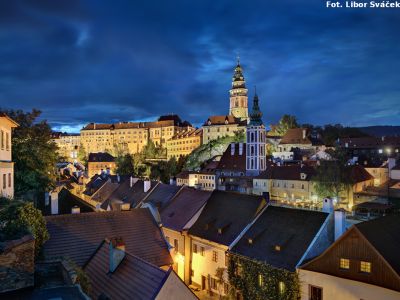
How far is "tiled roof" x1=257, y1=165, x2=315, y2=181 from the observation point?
60053mm

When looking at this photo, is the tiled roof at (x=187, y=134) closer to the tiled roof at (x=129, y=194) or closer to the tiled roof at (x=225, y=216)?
the tiled roof at (x=129, y=194)

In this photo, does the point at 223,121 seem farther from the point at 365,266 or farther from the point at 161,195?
the point at 365,266

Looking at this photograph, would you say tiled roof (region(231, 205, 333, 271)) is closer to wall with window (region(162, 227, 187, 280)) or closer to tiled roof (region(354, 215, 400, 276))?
tiled roof (region(354, 215, 400, 276))

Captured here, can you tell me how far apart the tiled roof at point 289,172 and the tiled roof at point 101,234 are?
4226 centimetres

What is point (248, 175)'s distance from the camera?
80438 millimetres

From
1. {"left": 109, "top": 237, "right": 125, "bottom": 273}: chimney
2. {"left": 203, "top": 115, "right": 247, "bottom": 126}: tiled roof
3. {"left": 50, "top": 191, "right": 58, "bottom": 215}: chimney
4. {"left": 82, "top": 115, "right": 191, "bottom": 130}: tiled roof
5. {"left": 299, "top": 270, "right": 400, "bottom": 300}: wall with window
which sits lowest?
{"left": 299, "top": 270, "right": 400, "bottom": 300}: wall with window

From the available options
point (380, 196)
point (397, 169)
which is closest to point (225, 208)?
point (380, 196)

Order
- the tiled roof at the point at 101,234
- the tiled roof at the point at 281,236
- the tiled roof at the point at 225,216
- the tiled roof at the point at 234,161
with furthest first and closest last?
the tiled roof at the point at 234,161
the tiled roof at the point at 225,216
the tiled roof at the point at 281,236
the tiled roof at the point at 101,234

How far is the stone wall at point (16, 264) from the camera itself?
31.6 feet

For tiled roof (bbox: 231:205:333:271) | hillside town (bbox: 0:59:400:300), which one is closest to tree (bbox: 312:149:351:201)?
hillside town (bbox: 0:59:400:300)

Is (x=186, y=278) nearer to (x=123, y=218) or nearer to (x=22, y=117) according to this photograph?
(x=123, y=218)

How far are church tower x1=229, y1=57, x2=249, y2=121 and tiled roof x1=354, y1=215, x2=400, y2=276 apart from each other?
126112 mm

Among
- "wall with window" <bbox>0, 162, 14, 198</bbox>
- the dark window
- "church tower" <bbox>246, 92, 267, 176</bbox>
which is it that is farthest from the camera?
"church tower" <bbox>246, 92, 267, 176</bbox>

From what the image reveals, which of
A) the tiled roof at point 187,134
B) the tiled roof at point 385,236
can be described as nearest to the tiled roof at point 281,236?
the tiled roof at point 385,236
